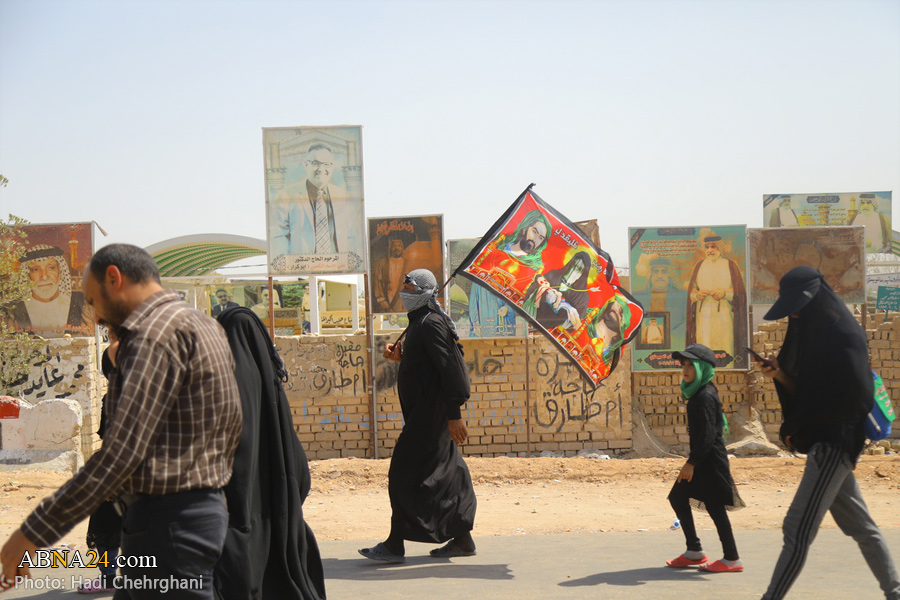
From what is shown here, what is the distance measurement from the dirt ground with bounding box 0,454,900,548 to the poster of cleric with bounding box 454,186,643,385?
1.88m

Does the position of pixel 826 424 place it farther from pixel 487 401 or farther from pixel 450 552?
pixel 487 401

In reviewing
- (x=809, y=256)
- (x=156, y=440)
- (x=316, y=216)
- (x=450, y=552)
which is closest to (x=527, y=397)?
(x=316, y=216)

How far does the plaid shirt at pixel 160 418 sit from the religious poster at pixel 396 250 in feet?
29.8

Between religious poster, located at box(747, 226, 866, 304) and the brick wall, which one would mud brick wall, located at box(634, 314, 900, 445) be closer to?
the brick wall

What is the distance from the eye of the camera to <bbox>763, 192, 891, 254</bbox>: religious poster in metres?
29.6

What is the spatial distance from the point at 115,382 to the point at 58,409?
27.4ft

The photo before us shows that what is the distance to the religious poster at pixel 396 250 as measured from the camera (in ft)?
37.4

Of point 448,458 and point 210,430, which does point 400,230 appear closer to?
point 448,458

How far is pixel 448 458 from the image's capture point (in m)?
4.96

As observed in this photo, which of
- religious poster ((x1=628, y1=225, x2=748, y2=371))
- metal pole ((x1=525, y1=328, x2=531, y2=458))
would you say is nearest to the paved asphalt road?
metal pole ((x1=525, y1=328, x2=531, y2=458))

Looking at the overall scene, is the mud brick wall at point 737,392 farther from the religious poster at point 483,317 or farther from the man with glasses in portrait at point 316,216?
the man with glasses in portrait at point 316,216

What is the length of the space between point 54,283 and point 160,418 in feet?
33.5

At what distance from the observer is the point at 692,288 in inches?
452

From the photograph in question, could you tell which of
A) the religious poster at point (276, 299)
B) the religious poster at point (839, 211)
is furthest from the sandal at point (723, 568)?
the religious poster at point (839, 211)
